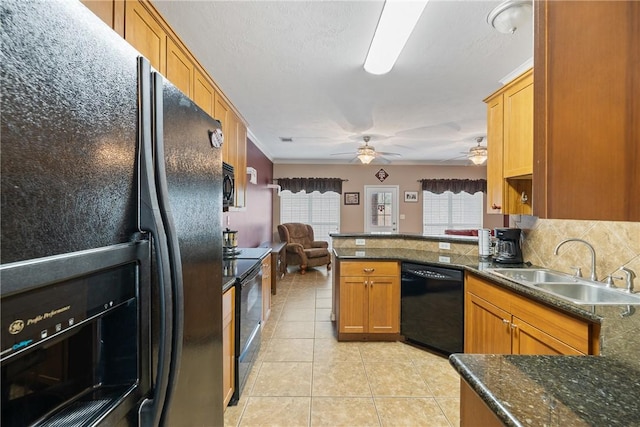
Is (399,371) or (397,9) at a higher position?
(397,9)

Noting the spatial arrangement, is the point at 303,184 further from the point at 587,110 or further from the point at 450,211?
the point at 587,110

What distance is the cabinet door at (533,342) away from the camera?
151cm

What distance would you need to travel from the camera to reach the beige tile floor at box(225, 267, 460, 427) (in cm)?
189

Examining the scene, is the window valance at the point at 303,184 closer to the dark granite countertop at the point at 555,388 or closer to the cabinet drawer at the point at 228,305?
the cabinet drawer at the point at 228,305

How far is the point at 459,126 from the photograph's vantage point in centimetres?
434

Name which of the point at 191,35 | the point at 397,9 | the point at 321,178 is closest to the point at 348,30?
the point at 397,9

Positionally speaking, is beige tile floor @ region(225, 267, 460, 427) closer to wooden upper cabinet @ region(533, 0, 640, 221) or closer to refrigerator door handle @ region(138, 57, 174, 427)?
refrigerator door handle @ region(138, 57, 174, 427)

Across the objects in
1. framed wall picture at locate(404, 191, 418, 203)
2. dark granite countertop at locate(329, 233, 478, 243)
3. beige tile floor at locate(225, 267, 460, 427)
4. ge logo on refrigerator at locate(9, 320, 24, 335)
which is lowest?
beige tile floor at locate(225, 267, 460, 427)

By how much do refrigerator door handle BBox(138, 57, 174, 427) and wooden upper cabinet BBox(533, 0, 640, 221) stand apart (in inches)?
33.2

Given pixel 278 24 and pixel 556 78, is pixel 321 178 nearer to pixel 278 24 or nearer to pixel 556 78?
pixel 278 24

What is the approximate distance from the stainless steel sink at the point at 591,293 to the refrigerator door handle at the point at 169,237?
181 cm

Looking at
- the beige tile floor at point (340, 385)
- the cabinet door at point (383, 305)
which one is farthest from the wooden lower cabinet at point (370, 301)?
the beige tile floor at point (340, 385)

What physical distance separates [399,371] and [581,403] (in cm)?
197

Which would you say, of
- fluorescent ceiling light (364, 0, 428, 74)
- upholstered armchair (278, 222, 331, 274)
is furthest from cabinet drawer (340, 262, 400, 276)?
upholstered armchair (278, 222, 331, 274)
